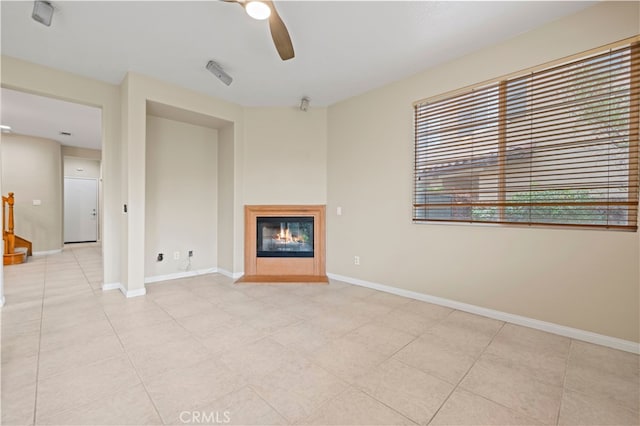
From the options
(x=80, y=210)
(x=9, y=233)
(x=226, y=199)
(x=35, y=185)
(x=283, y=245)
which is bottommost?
(x=283, y=245)

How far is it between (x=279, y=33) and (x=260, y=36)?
0.73 m

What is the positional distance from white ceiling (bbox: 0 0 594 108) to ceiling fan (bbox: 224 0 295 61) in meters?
0.35

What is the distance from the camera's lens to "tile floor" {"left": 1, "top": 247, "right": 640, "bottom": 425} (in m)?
1.43

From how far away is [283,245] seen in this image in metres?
4.35

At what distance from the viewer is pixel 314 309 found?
2900 millimetres

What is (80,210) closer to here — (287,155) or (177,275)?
(177,275)

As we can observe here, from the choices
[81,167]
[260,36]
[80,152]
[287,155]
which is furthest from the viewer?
[81,167]

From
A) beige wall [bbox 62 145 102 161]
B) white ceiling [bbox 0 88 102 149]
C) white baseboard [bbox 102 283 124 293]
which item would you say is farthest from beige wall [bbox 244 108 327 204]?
beige wall [bbox 62 145 102 161]

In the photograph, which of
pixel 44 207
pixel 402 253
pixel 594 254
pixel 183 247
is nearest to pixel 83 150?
pixel 44 207

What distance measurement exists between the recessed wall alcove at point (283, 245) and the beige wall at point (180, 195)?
2.47ft

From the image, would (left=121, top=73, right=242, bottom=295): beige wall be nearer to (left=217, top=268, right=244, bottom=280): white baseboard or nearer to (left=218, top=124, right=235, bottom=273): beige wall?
(left=218, top=124, right=235, bottom=273): beige wall

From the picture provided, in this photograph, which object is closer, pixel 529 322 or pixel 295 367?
pixel 295 367

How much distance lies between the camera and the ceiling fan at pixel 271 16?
1.75m

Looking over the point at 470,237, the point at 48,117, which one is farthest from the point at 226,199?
the point at 48,117
